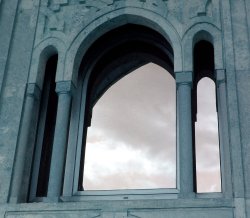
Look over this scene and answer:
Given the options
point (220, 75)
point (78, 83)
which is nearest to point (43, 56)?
point (78, 83)

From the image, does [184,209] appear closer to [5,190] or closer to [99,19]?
[5,190]

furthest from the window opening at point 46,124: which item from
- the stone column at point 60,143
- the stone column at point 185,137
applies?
the stone column at point 185,137

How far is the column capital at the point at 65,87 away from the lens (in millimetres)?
9758

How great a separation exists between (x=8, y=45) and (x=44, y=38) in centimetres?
84

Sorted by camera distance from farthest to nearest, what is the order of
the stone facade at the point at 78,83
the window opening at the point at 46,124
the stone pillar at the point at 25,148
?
1. the window opening at the point at 46,124
2. the stone pillar at the point at 25,148
3. the stone facade at the point at 78,83

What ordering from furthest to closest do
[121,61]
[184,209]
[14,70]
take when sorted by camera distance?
[121,61] < [14,70] < [184,209]

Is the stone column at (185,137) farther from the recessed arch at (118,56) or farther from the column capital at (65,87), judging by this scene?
the column capital at (65,87)

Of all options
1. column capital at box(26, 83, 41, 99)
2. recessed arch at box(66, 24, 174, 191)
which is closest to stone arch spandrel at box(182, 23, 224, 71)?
recessed arch at box(66, 24, 174, 191)

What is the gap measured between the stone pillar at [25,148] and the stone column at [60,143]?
2.04 feet

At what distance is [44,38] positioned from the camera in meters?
10.5

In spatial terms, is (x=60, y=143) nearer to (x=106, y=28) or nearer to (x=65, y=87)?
(x=65, y=87)

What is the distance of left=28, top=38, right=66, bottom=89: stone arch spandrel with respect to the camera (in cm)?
1008

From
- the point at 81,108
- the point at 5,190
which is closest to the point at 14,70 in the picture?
the point at 81,108

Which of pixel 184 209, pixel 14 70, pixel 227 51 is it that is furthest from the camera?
pixel 14 70
